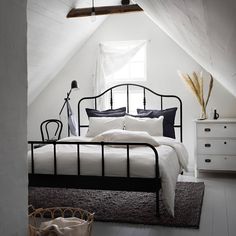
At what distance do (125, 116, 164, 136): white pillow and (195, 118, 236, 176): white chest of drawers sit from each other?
533 millimetres

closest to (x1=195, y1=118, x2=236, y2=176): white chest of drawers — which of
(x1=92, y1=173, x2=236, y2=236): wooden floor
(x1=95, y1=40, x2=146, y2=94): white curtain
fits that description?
(x1=92, y1=173, x2=236, y2=236): wooden floor

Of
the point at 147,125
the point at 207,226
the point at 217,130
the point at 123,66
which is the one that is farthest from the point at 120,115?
the point at 207,226

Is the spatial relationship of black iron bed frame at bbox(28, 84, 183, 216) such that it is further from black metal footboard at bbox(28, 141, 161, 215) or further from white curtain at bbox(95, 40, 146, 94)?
white curtain at bbox(95, 40, 146, 94)

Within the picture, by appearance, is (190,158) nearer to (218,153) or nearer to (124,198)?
(218,153)

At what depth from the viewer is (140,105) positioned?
5559mm

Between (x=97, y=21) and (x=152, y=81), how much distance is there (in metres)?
1.20

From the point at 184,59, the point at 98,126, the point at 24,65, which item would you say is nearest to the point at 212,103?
the point at 184,59

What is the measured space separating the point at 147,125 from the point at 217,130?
94 cm

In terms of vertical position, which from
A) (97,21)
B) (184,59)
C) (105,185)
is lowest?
(105,185)

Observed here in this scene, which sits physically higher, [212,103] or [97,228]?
[212,103]

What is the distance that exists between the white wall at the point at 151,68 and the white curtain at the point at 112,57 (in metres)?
0.10

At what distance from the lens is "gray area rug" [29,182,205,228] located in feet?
10.2

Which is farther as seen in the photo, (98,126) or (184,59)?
(184,59)

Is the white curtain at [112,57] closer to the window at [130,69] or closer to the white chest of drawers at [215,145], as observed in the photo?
the window at [130,69]
